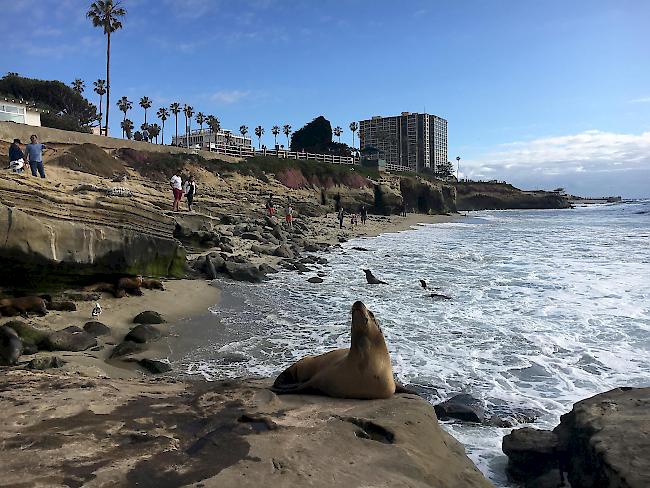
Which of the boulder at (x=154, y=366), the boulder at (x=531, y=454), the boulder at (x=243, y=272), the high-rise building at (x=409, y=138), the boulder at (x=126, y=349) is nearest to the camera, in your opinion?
the boulder at (x=531, y=454)

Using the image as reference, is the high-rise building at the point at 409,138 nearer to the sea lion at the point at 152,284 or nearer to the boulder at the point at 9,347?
the sea lion at the point at 152,284

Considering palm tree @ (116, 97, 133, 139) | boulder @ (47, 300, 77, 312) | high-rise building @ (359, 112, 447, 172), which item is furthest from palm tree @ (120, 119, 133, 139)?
high-rise building @ (359, 112, 447, 172)

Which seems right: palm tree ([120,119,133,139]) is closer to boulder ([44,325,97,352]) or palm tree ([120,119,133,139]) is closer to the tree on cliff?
the tree on cliff

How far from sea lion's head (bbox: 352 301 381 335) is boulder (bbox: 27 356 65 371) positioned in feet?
13.6

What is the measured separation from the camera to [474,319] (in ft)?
35.8

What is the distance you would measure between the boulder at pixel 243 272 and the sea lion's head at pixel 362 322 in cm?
909

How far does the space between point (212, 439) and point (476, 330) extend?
769 centimetres

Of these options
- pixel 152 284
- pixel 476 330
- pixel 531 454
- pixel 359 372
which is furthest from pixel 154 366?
pixel 476 330

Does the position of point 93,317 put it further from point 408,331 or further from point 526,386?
point 526,386

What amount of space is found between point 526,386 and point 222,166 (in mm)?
33298

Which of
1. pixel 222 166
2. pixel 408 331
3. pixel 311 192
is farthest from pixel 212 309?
pixel 311 192

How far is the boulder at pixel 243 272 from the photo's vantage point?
1371 cm

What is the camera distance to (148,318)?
9.10m

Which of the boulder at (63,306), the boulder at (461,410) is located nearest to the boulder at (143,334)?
the boulder at (63,306)
